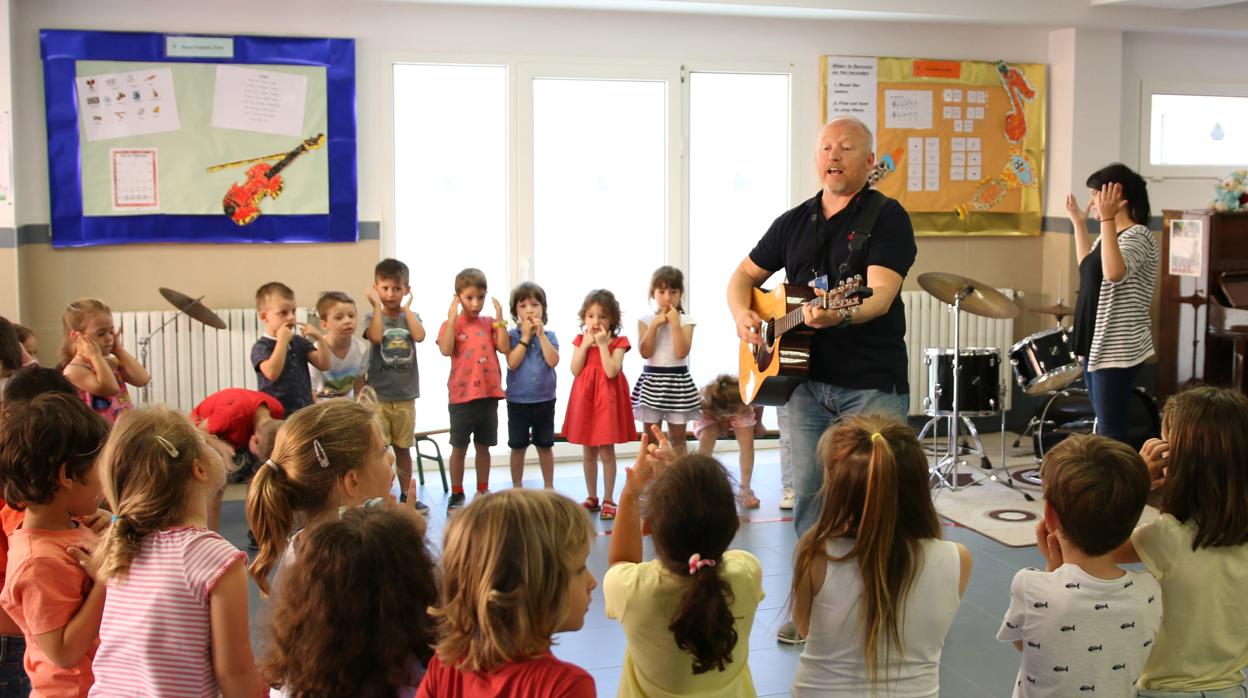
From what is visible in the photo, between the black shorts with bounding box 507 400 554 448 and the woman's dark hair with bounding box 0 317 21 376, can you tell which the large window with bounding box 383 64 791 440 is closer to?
the black shorts with bounding box 507 400 554 448

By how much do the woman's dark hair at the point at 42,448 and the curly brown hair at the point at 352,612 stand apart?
2.57 ft

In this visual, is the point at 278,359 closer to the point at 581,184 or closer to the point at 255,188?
the point at 255,188

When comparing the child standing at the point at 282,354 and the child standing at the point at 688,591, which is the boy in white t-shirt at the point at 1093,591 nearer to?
the child standing at the point at 688,591

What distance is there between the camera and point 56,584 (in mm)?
2105

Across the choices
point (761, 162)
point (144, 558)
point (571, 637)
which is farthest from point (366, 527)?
point (761, 162)

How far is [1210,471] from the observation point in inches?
89.4

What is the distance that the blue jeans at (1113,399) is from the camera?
15.5 ft

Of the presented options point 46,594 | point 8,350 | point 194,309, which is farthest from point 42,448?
point 194,309

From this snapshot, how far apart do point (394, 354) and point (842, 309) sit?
2.56 meters

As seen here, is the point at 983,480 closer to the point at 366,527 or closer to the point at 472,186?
the point at 472,186

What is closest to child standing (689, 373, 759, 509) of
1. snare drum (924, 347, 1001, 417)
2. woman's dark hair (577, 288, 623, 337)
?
woman's dark hair (577, 288, 623, 337)

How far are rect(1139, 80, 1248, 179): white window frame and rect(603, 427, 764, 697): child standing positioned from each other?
6084 mm

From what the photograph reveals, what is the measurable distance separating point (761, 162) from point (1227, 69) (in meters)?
3.15

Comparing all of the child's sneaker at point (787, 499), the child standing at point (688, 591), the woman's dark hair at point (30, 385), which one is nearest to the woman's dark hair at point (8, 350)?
the woman's dark hair at point (30, 385)
